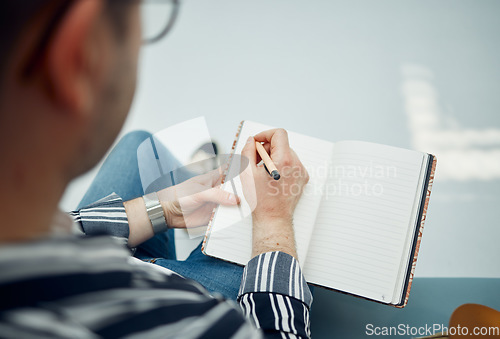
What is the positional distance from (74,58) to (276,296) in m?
0.38

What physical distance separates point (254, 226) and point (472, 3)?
1207mm

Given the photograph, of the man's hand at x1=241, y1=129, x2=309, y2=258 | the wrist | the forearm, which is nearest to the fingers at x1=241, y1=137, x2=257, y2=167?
the man's hand at x1=241, y1=129, x2=309, y2=258

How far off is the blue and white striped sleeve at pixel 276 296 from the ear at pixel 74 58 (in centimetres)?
35

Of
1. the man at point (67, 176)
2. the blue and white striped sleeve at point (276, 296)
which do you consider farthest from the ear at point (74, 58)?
the blue and white striped sleeve at point (276, 296)

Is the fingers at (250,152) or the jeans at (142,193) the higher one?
the fingers at (250,152)

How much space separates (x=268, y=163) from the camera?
0.57m

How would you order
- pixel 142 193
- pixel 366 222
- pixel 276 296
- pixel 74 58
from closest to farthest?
pixel 74 58
pixel 276 296
pixel 366 222
pixel 142 193

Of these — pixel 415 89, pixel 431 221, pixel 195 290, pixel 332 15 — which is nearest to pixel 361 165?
pixel 195 290

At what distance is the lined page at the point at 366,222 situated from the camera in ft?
1.81

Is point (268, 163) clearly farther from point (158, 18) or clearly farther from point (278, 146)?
point (158, 18)

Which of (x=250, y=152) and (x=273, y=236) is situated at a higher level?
(x=250, y=152)

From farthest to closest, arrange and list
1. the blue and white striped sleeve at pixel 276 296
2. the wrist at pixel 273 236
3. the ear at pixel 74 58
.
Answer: the wrist at pixel 273 236 → the blue and white striped sleeve at pixel 276 296 → the ear at pixel 74 58

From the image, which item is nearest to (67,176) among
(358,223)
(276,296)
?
(276,296)

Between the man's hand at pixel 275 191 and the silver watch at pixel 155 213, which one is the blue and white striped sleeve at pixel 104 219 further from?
the man's hand at pixel 275 191
